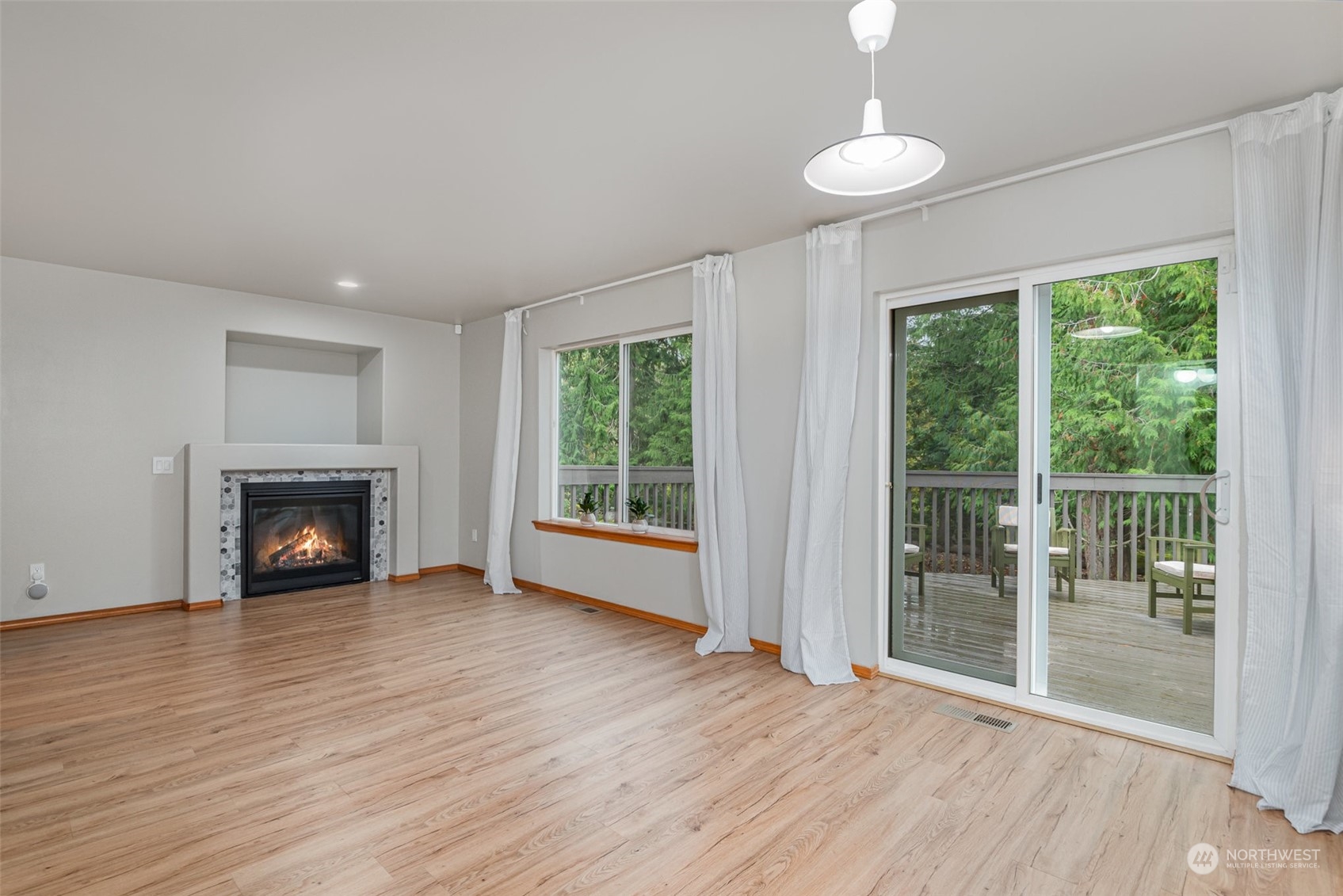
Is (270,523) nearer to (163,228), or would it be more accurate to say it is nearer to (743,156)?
(163,228)

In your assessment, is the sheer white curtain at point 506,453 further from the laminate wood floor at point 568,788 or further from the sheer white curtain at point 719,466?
the sheer white curtain at point 719,466

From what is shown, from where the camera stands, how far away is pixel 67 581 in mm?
4664

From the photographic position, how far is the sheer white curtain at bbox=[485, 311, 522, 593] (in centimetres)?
580

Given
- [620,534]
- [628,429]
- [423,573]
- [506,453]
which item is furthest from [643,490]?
[423,573]

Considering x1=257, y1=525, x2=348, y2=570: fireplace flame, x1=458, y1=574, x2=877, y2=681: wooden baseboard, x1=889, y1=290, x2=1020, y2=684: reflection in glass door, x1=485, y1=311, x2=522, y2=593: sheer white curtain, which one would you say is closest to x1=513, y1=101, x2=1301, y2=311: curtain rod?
x1=889, y1=290, x2=1020, y2=684: reflection in glass door

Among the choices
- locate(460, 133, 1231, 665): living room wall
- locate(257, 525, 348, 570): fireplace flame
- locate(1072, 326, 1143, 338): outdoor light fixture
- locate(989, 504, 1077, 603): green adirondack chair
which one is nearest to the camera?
locate(460, 133, 1231, 665): living room wall

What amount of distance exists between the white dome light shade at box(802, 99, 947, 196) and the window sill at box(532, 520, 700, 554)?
282 centimetres

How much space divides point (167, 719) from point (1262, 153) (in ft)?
17.1

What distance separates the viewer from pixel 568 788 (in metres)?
2.43

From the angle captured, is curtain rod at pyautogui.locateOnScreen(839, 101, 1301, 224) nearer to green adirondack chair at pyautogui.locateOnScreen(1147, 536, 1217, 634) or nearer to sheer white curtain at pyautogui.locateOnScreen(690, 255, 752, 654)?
sheer white curtain at pyautogui.locateOnScreen(690, 255, 752, 654)

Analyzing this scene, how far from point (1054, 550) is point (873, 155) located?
224 centimetres

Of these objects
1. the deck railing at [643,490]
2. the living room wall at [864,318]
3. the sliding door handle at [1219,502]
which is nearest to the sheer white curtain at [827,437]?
the living room wall at [864,318]

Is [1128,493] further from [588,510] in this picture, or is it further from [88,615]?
[88,615]

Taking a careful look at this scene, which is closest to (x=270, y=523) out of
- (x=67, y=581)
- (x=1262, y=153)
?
(x=67, y=581)
